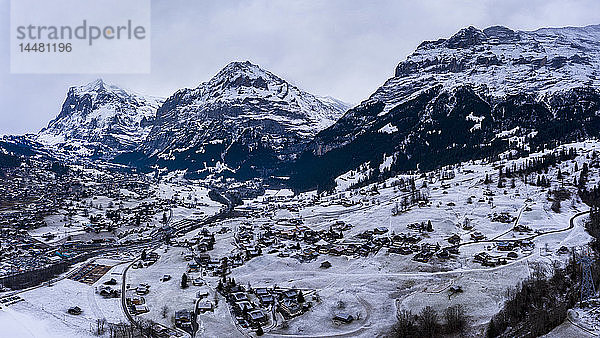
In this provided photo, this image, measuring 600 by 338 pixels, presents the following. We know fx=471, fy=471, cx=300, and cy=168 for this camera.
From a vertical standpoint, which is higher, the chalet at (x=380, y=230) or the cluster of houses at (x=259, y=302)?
the chalet at (x=380, y=230)

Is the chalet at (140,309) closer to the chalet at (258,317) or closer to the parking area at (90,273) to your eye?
the chalet at (258,317)

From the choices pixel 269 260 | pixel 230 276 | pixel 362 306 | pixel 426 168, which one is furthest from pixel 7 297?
pixel 426 168

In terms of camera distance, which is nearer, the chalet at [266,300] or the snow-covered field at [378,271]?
the snow-covered field at [378,271]

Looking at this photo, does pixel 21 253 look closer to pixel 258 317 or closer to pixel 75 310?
pixel 75 310

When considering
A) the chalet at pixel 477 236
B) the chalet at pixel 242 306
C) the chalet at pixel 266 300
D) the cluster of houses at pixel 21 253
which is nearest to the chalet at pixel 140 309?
the chalet at pixel 242 306

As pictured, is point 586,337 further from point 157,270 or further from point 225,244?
point 225,244

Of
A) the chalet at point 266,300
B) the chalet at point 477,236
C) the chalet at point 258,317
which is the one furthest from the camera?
the chalet at point 477,236

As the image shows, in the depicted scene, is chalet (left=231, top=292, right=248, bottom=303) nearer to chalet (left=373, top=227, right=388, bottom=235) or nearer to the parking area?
the parking area

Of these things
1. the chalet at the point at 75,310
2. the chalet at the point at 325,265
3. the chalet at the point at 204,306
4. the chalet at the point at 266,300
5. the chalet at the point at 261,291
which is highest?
the chalet at the point at 325,265

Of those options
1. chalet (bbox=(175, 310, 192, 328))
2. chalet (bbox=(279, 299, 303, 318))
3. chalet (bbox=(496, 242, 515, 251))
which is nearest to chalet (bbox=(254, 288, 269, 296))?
chalet (bbox=(279, 299, 303, 318))

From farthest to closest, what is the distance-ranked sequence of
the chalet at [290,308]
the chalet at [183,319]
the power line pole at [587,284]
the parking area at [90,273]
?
the parking area at [90,273], the chalet at [290,308], the chalet at [183,319], the power line pole at [587,284]

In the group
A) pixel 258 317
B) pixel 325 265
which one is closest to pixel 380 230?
pixel 325 265
